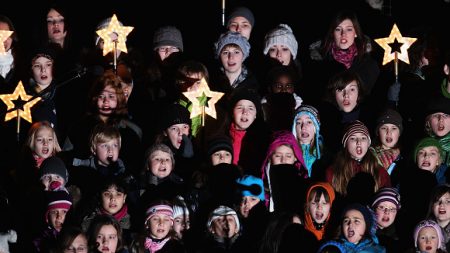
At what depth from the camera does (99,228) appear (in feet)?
70.7

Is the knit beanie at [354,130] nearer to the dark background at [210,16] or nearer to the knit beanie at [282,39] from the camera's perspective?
the knit beanie at [282,39]

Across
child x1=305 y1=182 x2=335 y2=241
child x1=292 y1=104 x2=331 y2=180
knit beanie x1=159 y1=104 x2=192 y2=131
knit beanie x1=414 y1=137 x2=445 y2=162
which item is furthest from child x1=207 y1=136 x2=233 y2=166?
knit beanie x1=414 y1=137 x2=445 y2=162

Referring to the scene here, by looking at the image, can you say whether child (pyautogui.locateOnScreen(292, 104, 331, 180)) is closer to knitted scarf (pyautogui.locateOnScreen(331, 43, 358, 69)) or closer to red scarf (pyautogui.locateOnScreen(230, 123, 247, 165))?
red scarf (pyautogui.locateOnScreen(230, 123, 247, 165))

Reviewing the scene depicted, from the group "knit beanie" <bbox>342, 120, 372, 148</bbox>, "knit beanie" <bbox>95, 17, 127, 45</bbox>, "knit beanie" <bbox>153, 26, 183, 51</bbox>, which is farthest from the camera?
"knit beanie" <bbox>153, 26, 183, 51</bbox>

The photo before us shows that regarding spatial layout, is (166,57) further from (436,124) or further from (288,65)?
(436,124)

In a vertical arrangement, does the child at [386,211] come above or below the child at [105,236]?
above

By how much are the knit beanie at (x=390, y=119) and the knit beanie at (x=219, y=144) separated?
65.1 inches

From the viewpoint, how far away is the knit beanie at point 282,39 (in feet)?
80.6

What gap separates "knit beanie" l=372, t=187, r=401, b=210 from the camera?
22.2 meters

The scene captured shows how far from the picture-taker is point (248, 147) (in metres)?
23.5

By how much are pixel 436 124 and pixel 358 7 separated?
3.53 meters

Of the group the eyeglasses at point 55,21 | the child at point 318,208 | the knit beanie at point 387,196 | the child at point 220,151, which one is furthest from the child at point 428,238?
the eyeglasses at point 55,21

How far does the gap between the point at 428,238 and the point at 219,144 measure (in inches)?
101

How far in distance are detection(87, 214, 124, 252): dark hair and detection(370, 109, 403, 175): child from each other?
3209 mm
